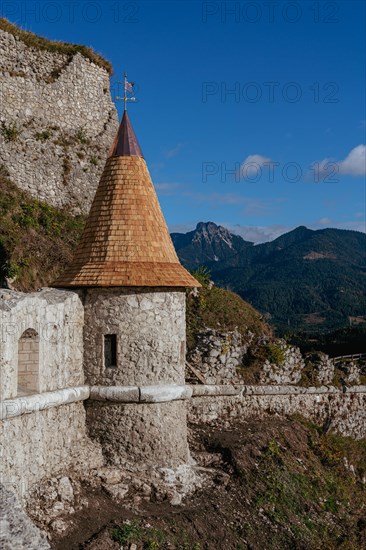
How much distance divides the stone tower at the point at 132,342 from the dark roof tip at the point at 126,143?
1.70 metres

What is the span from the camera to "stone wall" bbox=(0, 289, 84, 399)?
10102 millimetres

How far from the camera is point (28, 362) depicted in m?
11.0

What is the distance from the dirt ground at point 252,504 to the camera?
1067 cm

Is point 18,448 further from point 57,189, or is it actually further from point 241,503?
point 57,189

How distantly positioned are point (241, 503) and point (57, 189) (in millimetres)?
15313

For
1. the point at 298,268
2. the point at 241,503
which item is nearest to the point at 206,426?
the point at 241,503

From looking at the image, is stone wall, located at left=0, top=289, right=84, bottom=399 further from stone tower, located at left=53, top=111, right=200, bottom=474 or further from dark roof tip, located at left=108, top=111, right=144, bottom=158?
dark roof tip, located at left=108, top=111, right=144, bottom=158

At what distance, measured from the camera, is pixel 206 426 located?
647 inches

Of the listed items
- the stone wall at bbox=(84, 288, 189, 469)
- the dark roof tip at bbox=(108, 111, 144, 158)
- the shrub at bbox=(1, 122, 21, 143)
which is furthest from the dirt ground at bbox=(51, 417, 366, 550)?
the shrub at bbox=(1, 122, 21, 143)

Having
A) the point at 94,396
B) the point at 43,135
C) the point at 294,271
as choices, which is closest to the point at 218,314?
the point at 94,396

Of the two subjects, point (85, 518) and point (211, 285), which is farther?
point (211, 285)

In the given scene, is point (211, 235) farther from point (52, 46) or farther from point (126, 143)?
point (126, 143)

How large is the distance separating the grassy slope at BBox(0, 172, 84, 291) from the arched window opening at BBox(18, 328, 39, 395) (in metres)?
7.96

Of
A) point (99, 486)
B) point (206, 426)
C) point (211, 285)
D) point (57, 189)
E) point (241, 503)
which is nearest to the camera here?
point (99, 486)
